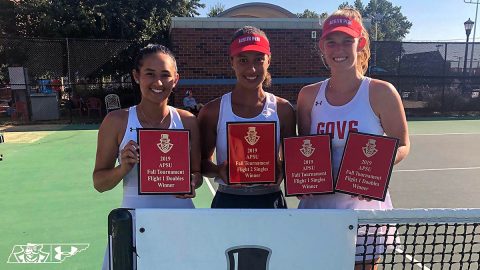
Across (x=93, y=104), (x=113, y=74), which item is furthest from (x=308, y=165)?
(x=113, y=74)

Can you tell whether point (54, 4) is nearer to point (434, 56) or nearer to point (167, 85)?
point (434, 56)

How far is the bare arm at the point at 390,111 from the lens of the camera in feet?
6.75

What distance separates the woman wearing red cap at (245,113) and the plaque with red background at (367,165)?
443 millimetres

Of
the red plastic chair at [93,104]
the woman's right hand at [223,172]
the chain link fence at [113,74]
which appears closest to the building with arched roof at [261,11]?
the chain link fence at [113,74]

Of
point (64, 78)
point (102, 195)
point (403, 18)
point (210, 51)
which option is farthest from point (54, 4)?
point (403, 18)

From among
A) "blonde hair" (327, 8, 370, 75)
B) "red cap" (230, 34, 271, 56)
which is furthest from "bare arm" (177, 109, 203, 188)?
"blonde hair" (327, 8, 370, 75)

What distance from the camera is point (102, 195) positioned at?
5.94m

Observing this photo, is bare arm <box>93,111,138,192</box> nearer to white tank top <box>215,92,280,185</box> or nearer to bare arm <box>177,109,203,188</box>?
bare arm <box>177,109,203,188</box>

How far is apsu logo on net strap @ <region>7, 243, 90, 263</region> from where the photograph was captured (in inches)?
151

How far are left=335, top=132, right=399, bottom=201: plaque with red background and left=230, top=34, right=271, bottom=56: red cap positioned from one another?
71 cm

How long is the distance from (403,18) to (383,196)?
3743 inches

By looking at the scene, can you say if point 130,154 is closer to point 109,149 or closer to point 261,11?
point 109,149

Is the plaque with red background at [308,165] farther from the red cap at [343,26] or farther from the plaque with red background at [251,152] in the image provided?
the red cap at [343,26]

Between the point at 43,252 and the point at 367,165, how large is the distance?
3.44 meters
